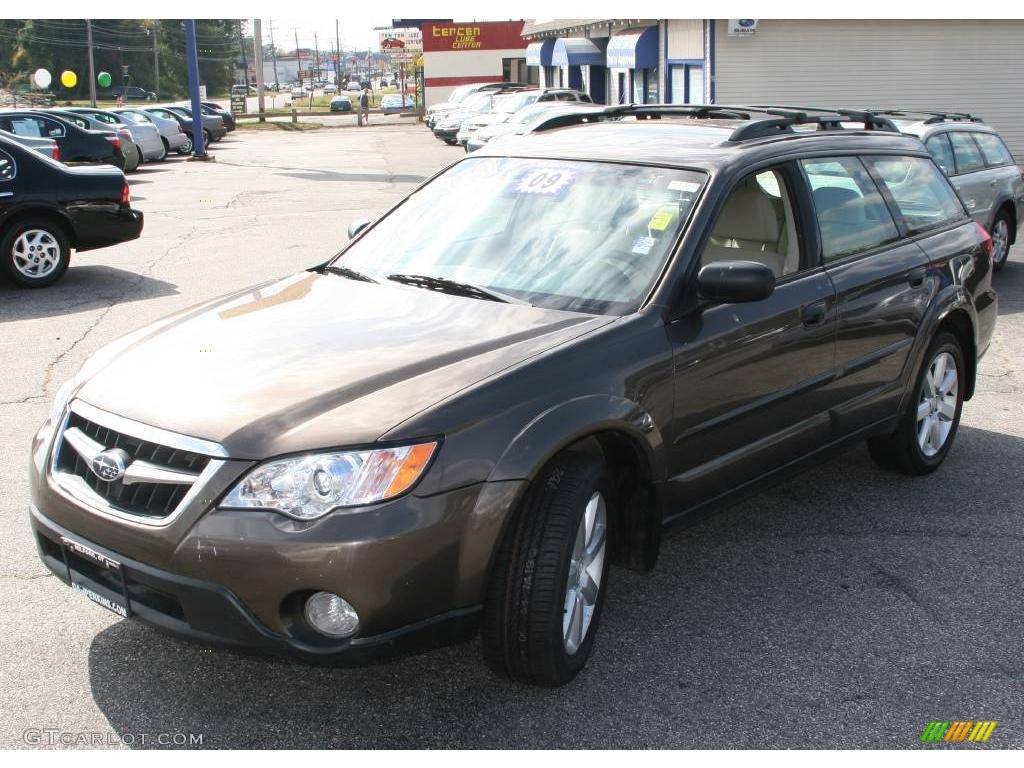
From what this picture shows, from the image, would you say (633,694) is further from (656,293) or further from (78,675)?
(78,675)

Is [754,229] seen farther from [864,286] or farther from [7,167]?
[7,167]

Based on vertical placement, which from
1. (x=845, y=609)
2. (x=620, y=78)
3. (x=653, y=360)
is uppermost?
(x=620, y=78)

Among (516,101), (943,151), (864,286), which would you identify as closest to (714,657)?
(864,286)

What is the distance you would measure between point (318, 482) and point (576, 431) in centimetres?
80

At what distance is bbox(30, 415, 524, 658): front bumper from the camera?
293cm

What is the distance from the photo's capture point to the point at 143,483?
3.12 meters

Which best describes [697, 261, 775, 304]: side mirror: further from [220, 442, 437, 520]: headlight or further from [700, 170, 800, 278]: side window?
[220, 442, 437, 520]: headlight

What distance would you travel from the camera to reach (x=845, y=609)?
4.08 m

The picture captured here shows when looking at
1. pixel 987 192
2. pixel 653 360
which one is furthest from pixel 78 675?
pixel 987 192

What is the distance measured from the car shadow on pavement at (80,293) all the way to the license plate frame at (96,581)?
6.66 m

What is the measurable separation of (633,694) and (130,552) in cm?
157

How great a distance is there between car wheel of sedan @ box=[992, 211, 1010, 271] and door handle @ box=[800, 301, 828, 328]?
7.81 m

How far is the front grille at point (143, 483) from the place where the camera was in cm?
307

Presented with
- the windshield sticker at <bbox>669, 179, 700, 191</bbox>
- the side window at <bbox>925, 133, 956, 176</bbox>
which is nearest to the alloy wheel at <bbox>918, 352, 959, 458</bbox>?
the windshield sticker at <bbox>669, 179, 700, 191</bbox>
